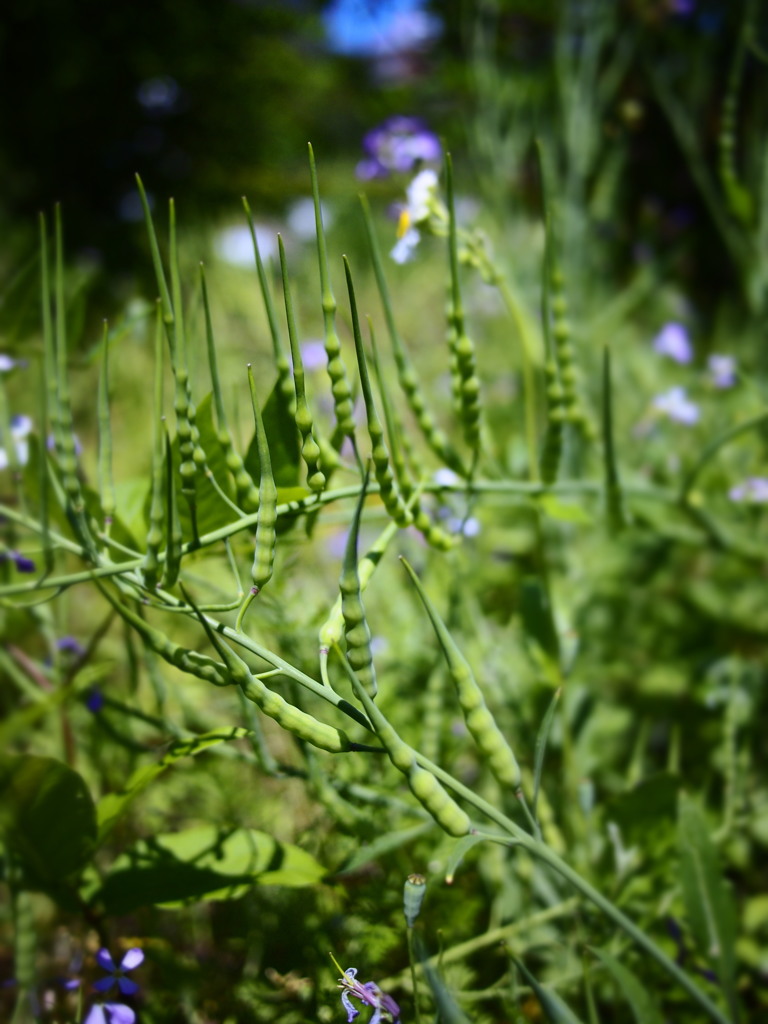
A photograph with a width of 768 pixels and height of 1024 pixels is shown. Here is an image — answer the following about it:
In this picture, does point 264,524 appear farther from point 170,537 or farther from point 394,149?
point 394,149

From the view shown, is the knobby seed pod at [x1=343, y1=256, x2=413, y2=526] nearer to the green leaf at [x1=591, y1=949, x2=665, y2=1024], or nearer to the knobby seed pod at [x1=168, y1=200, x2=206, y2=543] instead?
the knobby seed pod at [x1=168, y1=200, x2=206, y2=543]

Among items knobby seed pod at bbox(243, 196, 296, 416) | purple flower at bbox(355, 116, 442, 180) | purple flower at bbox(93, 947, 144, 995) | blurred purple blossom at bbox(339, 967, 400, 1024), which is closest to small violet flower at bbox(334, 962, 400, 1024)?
blurred purple blossom at bbox(339, 967, 400, 1024)

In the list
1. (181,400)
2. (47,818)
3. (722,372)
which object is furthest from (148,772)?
(722,372)

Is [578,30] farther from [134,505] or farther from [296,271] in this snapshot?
[134,505]

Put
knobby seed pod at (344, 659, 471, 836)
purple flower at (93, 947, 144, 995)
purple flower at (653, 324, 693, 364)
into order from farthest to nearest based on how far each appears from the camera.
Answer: purple flower at (653, 324, 693, 364), purple flower at (93, 947, 144, 995), knobby seed pod at (344, 659, 471, 836)

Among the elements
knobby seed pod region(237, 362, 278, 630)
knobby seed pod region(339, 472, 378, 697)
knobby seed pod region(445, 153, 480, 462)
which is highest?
knobby seed pod region(445, 153, 480, 462)
